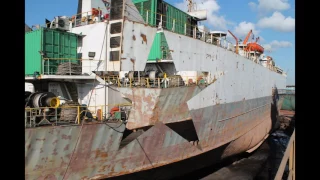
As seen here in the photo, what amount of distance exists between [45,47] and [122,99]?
12.1 feet

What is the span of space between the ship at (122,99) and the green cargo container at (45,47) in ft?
0.13

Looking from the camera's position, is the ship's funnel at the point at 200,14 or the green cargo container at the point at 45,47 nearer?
the green cargo container at the point at 45,47

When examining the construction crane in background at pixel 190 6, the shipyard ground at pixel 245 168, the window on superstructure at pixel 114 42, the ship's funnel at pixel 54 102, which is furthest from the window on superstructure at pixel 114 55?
the construction crane in background at pixel 190 6

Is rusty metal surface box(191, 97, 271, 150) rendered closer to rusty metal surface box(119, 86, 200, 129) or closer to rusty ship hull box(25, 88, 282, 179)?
rusty ship hull box(25, 88, 282, 179)


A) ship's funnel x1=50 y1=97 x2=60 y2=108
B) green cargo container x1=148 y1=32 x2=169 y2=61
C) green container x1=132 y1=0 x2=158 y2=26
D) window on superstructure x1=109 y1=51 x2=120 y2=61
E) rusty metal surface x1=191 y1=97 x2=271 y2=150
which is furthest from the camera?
green container x1=132 y1=0 x2=158 y2=26

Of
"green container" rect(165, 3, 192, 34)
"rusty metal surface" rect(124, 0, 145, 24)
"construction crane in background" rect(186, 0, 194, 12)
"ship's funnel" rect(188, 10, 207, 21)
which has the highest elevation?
"construction crane in background" rect(186, 0, 194, 12)

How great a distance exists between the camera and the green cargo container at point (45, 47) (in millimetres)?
9914

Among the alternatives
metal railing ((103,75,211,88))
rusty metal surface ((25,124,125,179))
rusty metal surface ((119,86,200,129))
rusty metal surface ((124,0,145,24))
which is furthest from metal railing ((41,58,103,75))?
rusty metal surface ((25,124,125,179))

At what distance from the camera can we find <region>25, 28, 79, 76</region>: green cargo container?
9914 millimetres

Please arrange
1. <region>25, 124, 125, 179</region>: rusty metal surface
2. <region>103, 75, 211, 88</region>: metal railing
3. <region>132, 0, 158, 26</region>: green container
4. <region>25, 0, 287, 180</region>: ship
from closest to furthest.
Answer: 1. <region>25, 124, 125, 179</region>: rusty metal surface
2. <region>25, 0, 287, 180</region>: ship
3. <region>103, 75, 211, 88</region>: metal railing
4. <region>132, 0, 158, 26</region>: green container

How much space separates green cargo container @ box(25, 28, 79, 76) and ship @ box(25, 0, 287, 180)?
0.04 m

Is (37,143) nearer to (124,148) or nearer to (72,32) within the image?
(124,148)

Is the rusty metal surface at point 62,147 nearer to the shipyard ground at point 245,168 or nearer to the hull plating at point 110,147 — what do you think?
the hull plating at point 110,147

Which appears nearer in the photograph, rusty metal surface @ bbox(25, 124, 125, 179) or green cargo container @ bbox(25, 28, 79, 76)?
rusty metal surface @ bbox(25, 124, 125, 179)
